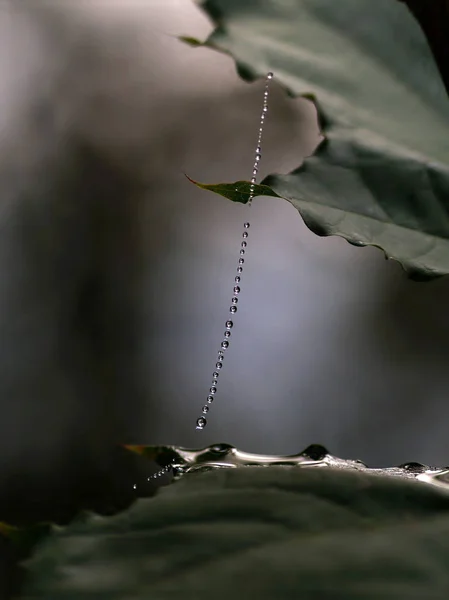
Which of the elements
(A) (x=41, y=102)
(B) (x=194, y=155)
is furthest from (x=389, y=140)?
(A) (x=41, y=102)

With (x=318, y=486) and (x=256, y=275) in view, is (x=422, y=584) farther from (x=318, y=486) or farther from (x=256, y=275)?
(x=256, y=275)

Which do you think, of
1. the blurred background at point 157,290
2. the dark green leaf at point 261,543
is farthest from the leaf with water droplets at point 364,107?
the blurred background at point 157,290

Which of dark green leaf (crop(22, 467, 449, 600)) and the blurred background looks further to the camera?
the blurred background

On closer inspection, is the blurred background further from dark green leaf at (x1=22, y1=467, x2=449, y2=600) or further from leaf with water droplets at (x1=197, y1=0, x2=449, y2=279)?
dark green leaf at (x1=22, y1=467, x2=449, y2=600)

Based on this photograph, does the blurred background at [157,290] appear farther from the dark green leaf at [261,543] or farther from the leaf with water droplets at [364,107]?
the dark green leaf at [261,543]

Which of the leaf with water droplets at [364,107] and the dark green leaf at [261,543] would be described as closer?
the dark green leaf at [261,543]

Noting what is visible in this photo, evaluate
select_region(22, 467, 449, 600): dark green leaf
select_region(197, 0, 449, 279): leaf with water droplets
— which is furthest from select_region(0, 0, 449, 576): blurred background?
select_region(22, 467, 449, 600): dark green leaf
